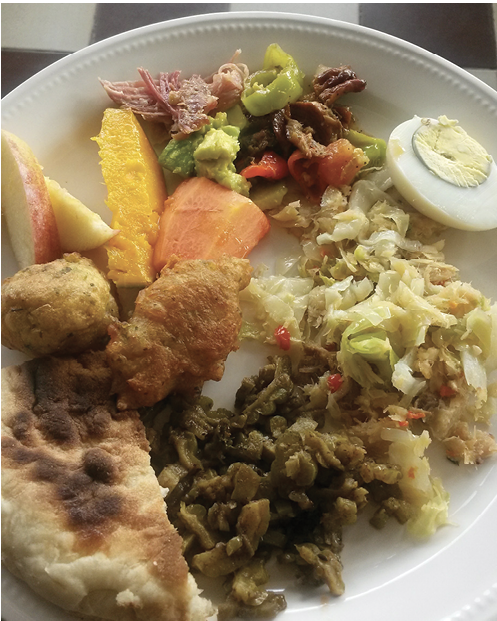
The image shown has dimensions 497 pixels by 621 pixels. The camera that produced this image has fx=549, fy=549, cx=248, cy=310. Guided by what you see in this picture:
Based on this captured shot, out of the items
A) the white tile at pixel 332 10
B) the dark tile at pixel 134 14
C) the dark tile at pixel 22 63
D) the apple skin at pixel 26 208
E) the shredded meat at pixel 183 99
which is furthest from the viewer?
the white tile at pixel 332 10

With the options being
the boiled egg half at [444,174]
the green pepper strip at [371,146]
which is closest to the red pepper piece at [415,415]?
the boiled egg half at [444,174]

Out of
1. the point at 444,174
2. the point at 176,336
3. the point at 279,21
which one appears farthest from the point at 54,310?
the point at 279,21

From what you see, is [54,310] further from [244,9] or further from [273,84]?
[244,9]

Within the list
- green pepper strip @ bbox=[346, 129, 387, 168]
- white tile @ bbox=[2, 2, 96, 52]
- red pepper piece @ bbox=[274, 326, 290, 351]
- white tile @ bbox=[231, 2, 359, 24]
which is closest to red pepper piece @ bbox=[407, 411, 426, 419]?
red pepper piece @ bbox=[274, 326, 290, 351]

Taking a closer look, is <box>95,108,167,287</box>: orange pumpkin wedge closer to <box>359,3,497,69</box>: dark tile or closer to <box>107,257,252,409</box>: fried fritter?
<box>107,257,252,409</box>: fried fritter

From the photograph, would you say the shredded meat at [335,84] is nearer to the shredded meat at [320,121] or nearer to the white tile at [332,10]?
the shredded meat at [320,121]
